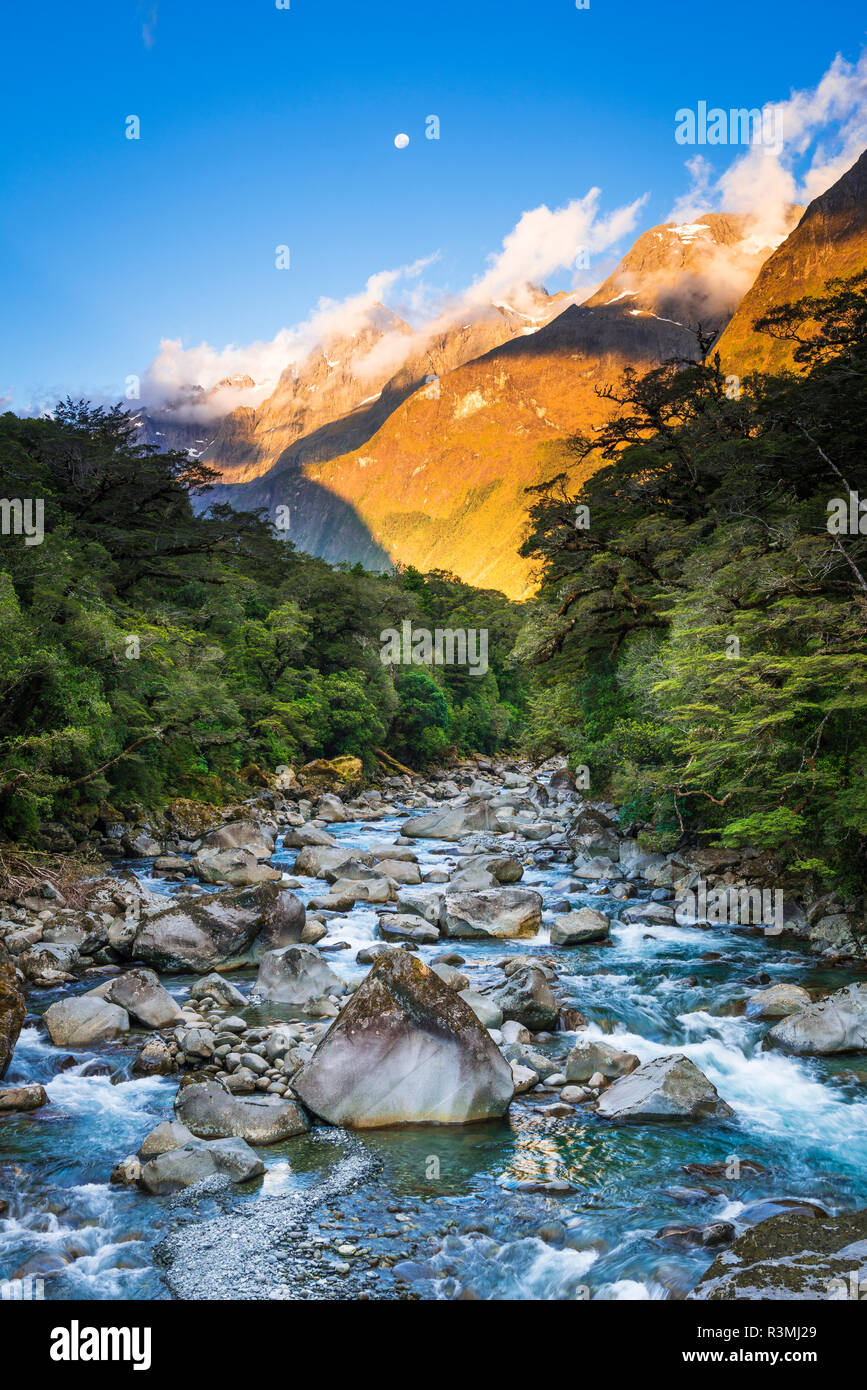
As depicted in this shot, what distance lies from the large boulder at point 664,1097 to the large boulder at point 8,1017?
6.93 m

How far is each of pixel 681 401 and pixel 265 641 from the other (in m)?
22.3

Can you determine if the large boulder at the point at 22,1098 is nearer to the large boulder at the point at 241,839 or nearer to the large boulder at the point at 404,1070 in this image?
the large boulder at the point at 404,1070

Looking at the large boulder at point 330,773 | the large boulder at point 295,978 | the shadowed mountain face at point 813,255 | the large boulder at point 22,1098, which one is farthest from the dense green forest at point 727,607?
the shadowed mountain face at point 813,255

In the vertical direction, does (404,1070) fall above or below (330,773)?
below

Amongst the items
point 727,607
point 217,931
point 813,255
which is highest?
point 813,255

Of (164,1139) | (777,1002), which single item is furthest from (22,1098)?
(777,1002)

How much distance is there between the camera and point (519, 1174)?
7.71 metres

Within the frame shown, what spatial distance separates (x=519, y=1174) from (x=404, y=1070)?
1607 millimetres

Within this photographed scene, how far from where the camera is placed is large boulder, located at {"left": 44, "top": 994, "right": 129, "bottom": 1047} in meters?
10.3

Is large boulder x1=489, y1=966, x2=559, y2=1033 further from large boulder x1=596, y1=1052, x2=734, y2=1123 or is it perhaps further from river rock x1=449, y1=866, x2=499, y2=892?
river rock x1=449, y1=866, x2=499, y2=892

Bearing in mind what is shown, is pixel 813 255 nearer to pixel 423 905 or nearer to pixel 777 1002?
pixel 423 905

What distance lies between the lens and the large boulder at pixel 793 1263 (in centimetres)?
527

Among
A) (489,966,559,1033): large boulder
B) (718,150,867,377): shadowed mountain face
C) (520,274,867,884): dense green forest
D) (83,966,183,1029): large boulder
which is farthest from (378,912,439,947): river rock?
(718,150,867,377): shadowed mountain face

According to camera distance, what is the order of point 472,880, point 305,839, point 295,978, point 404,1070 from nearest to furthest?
point 404,1070 → point 295,978 → point 472,880 → point 305,839
